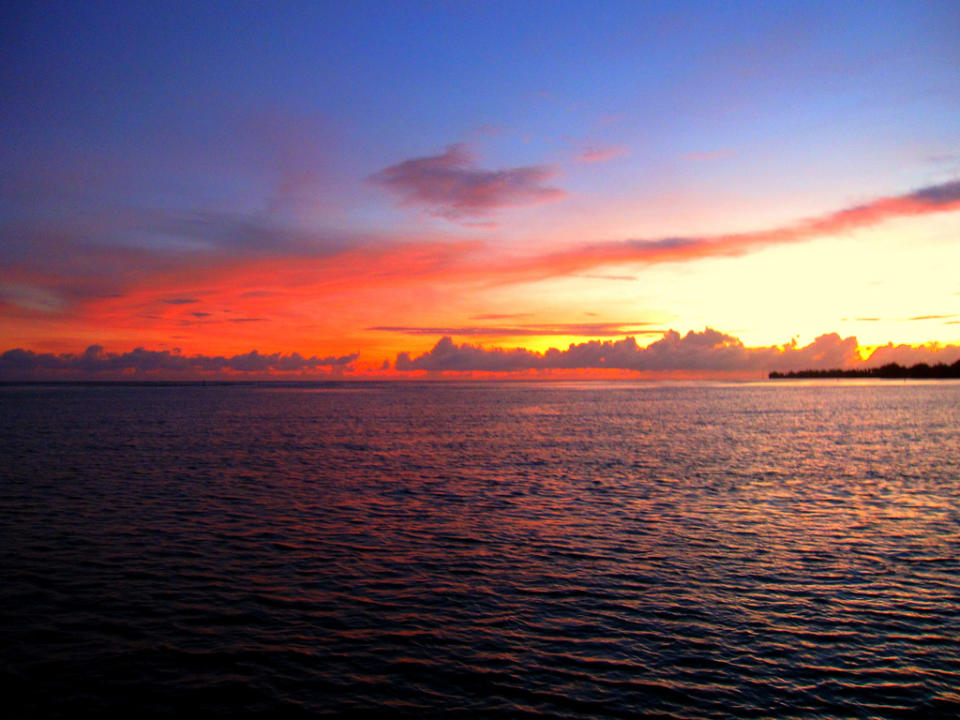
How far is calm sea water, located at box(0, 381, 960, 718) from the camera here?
14.8 meters

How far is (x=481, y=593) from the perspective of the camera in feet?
69.7

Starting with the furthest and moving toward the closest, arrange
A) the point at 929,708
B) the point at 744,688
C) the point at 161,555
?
the point at 161,555, the point at 744,688, the point at 929,708

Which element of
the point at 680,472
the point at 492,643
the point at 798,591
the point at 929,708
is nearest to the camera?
the point at 929,708

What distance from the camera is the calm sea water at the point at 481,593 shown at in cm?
1477

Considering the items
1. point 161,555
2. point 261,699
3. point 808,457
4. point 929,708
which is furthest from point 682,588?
point 808,457

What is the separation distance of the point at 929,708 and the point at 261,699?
1472 centimetres

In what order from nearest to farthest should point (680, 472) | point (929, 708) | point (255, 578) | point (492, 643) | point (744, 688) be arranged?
point (929, 708) < point (744, 688) < point (492, 643) < point (255, 578) < point (680, 472)

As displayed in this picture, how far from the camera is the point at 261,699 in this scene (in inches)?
570

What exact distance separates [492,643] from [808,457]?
161 feet

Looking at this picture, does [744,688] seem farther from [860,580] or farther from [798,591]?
[860,580]

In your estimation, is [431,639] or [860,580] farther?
[860,580]

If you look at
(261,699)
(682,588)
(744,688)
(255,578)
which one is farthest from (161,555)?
(744,688)

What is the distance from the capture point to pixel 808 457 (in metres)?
57.0

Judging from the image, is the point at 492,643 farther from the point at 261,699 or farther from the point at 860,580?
the point at 860,580
